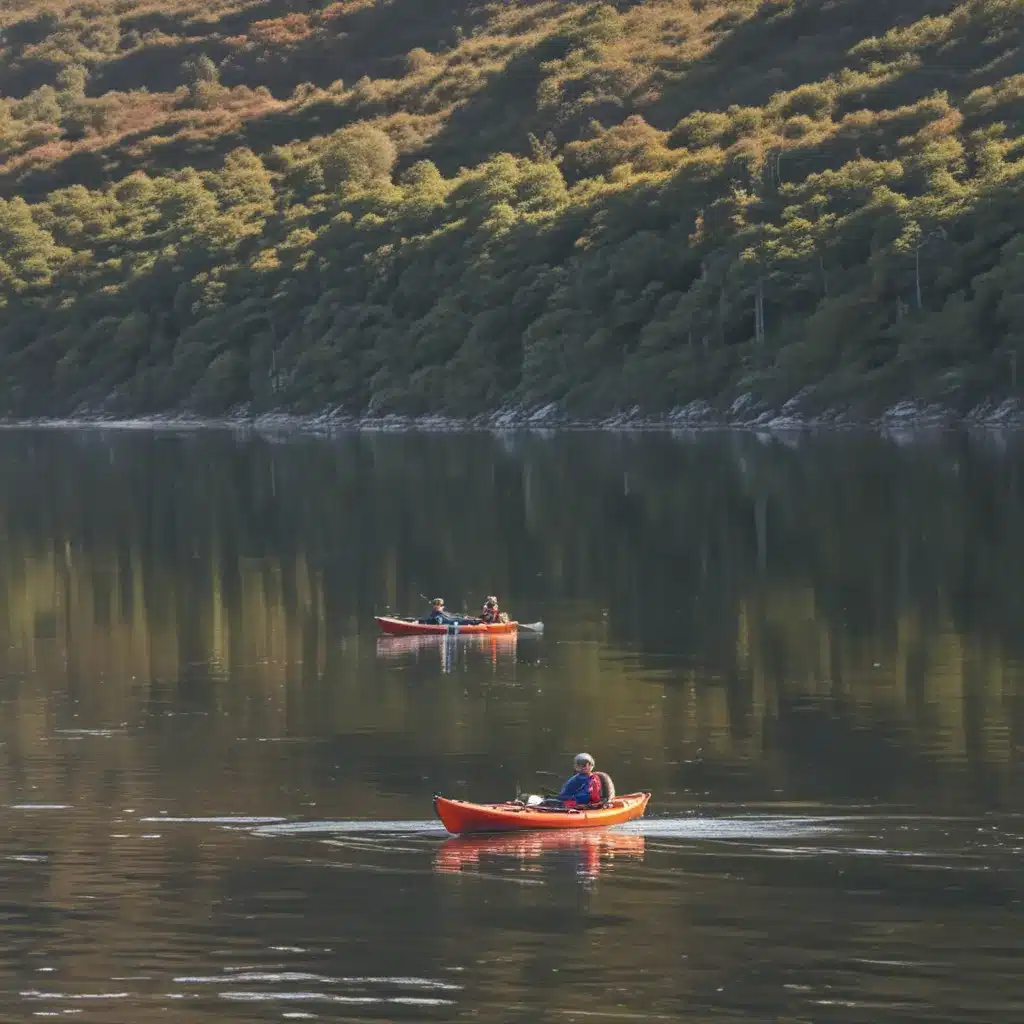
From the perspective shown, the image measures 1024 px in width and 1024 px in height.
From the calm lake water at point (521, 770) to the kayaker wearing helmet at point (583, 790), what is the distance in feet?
2.34

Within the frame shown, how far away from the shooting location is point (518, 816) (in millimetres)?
39938

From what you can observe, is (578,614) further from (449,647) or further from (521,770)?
(521,770)

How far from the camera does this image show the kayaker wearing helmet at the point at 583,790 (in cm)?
4078

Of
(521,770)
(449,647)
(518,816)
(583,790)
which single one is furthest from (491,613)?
(518,816)

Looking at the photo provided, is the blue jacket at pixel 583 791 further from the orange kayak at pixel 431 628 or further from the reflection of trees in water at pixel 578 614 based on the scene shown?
the orange kayak at pixel 431 628

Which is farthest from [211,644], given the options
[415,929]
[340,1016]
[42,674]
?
[340,1016]

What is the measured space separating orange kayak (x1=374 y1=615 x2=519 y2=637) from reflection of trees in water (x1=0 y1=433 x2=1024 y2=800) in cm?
61

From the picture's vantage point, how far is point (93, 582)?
86.1 metres

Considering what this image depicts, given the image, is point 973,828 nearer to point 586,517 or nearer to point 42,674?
point 42,674

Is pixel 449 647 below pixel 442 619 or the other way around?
below

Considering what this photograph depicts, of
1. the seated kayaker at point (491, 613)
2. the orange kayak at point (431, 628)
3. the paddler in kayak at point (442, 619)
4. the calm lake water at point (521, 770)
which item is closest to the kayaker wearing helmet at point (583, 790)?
the calm lake water at point (521, 770)

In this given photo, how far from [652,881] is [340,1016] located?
8700mm

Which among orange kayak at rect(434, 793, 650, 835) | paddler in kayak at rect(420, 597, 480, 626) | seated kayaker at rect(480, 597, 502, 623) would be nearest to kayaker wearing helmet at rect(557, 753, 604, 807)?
orange kayak at rect(434, 793, 650, 835)

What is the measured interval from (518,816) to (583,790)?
144 cm
